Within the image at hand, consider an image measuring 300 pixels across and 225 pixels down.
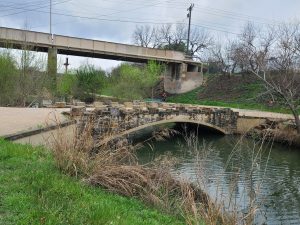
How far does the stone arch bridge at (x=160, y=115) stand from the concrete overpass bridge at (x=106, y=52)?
8345 millimetres

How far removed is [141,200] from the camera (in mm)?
7531

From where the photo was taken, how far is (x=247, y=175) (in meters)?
13.0

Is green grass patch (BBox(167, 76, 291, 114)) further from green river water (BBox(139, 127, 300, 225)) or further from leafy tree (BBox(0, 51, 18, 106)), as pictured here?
leafy tree (BBox(0, 51, 18, 106))

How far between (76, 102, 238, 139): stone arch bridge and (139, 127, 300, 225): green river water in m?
1.48

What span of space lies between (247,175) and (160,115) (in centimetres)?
1353

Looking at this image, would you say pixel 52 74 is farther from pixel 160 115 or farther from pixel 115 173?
pixel 115 173

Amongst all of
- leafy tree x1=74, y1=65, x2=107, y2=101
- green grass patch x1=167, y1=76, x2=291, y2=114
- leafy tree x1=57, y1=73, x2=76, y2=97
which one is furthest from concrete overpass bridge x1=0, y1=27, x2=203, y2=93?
leafy tree x1=74, y1=65, x2=107, y2=101

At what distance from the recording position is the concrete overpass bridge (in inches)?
1329

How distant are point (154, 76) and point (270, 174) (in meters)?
27.7

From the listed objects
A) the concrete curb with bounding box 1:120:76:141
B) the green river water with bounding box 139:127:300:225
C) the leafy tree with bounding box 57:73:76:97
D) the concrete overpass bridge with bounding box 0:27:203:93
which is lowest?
the green river water with bounding box 139:127:300:225

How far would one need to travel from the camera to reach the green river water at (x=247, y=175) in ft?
22.1

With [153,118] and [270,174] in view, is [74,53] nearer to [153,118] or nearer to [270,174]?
[153,118]

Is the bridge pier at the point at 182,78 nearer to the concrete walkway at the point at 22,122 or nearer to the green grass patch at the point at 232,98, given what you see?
the green grass patch at the point at 232,98

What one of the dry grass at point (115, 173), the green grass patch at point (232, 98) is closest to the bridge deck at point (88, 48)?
the green grass patch at point (232, 98)
